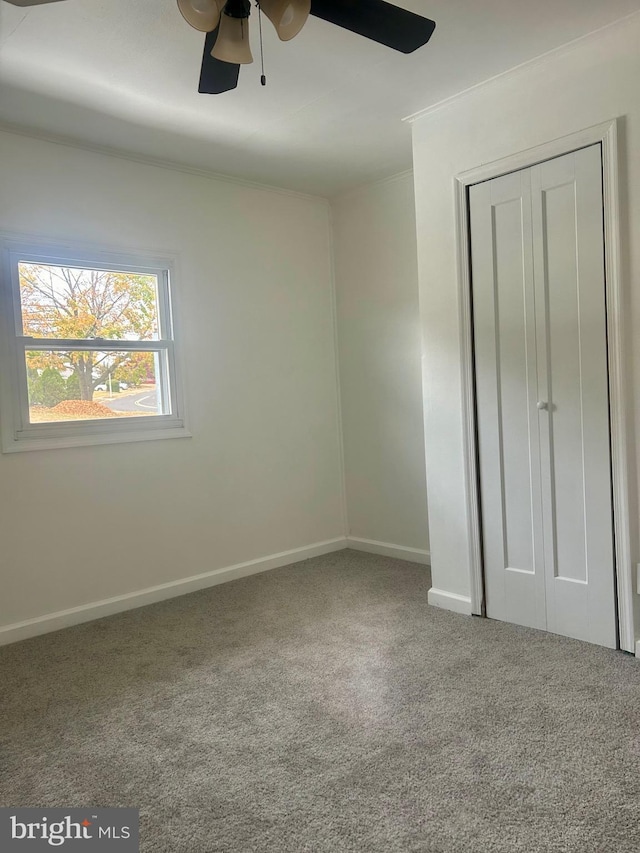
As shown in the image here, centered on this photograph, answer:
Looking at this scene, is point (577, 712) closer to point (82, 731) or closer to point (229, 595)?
point (82, 731)

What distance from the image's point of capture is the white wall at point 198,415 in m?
3.17

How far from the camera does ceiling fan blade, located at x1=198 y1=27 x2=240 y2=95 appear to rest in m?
1.87

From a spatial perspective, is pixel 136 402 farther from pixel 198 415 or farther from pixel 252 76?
pixel 252 76

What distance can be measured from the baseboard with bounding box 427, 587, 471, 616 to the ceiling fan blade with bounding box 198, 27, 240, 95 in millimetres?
2517

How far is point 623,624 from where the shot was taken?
8.34 ft

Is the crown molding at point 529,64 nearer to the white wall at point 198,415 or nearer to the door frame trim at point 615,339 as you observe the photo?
the door frame trim at point 615,339

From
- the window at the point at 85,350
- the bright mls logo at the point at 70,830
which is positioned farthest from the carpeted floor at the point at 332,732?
the window at the point at 85,350

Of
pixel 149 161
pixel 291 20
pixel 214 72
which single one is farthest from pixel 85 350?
pixel 291 20

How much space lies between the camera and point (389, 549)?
4270mm

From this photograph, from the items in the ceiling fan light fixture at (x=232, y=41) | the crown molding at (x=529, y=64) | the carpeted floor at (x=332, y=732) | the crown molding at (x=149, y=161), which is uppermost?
the crown molding at (x=149, y=161)

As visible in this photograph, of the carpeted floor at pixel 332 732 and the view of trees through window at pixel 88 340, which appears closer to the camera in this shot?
the carpeted floor at pixel 332 732

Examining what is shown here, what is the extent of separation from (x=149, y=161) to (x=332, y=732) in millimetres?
3154

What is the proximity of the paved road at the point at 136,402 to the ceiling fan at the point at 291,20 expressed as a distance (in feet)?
6.77

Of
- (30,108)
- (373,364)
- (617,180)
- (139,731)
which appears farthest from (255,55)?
(139,731)
